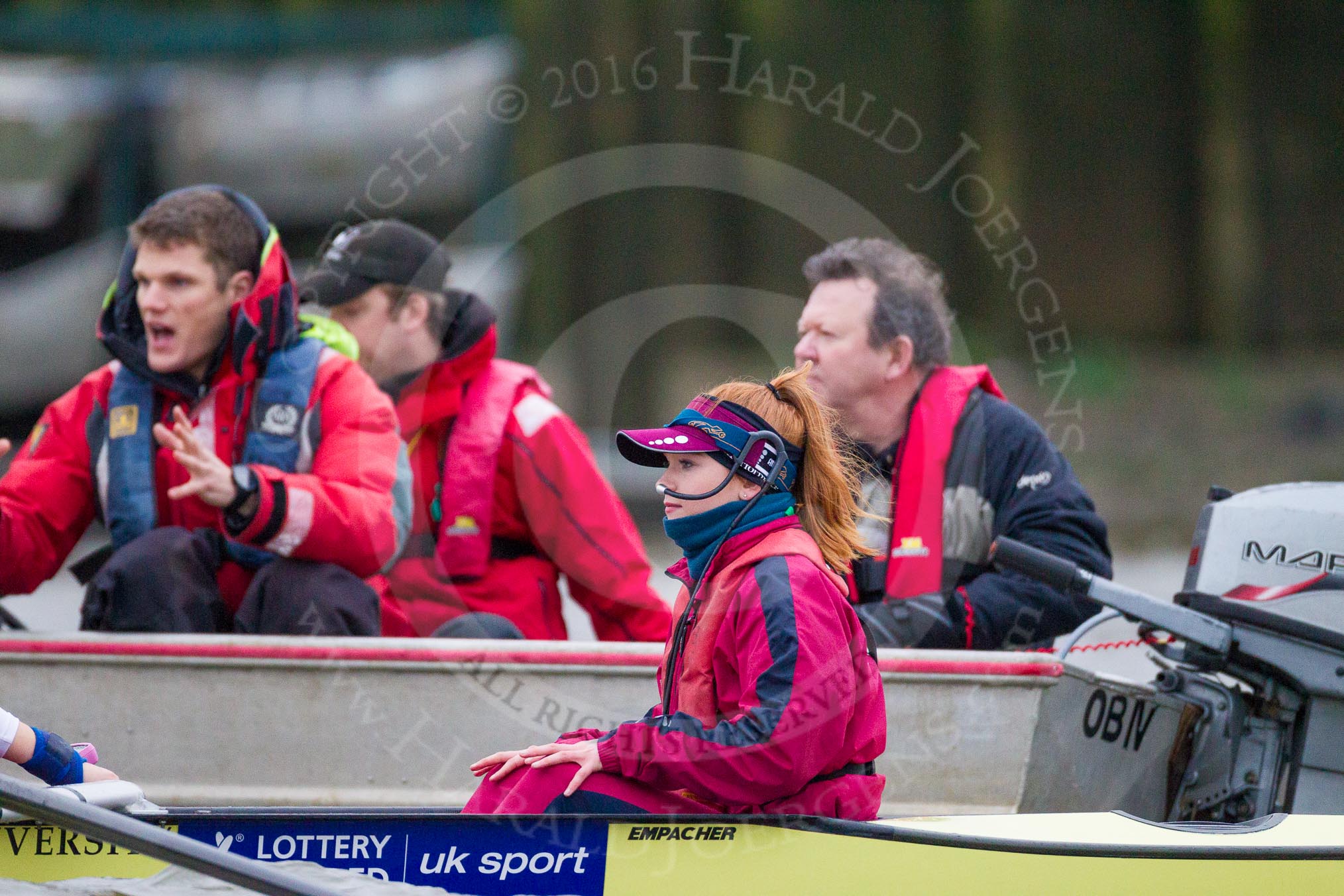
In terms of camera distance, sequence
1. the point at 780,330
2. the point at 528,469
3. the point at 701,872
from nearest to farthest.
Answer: the point at 701,872
the point at 528,469
the point at 780,330

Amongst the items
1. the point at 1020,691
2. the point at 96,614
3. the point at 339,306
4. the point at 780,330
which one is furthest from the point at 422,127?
the point at 1020,691

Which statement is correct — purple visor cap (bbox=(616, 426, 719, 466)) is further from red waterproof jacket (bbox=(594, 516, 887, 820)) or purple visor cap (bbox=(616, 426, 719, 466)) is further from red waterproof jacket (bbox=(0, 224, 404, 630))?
red waterproof jacket (bbox=(0, 224, 404, 630))

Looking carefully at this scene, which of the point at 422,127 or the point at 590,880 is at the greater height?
the point at 422,127

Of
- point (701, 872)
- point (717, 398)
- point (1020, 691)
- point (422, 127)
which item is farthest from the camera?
point (422, 127)

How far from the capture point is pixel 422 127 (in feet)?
30.3

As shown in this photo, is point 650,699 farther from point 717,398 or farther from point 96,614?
point 96,614

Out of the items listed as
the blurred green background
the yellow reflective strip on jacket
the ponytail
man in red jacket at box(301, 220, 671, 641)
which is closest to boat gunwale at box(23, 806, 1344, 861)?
the ponytail

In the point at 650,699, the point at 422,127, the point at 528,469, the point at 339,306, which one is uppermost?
the point at 422,127

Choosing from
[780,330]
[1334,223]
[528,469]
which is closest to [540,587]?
[528,469]

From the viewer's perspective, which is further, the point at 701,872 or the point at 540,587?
the point at 540,587

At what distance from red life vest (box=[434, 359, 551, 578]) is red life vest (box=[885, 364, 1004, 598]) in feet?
3.09

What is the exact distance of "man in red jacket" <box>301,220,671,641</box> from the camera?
3.33 meters

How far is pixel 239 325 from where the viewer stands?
9.86 feet

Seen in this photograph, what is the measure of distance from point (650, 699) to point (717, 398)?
94 cm
